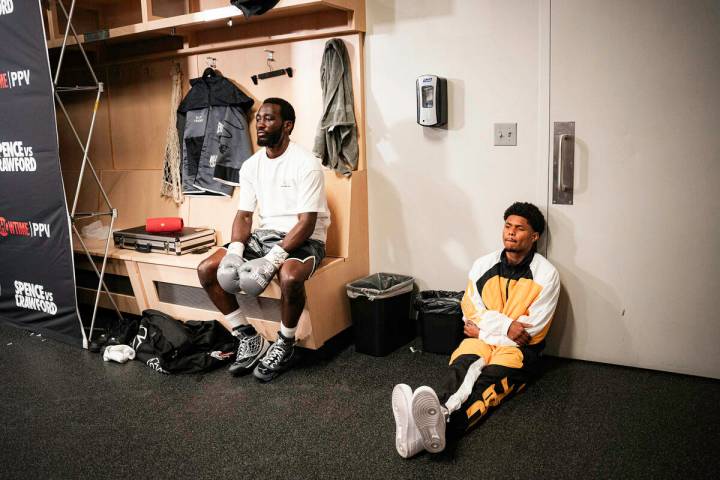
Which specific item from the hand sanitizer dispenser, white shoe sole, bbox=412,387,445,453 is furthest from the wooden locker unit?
white shoe sole, bbox=412,387,445,453

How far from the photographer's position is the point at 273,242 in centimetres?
330

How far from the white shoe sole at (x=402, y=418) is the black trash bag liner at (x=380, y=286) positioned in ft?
3.06

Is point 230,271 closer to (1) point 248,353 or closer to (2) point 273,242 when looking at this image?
(2) point 273,242

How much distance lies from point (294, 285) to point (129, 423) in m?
0.97

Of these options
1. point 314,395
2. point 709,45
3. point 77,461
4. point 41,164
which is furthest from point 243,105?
point 709,45

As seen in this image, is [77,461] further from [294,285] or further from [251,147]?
[251,147]

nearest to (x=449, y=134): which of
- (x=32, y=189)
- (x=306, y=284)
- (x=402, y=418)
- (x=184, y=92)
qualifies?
(x=306, y=284)

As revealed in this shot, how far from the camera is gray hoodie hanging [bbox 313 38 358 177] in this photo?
3.45 meters

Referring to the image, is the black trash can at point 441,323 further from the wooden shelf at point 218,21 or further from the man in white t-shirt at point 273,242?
the wooden shelf at point 218,21

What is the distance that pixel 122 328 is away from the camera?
12.0 feet

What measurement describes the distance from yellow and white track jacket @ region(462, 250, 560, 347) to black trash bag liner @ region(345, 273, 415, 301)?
0.44m

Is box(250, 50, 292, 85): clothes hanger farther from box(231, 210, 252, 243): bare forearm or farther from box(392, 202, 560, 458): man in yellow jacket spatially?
box(392, 202, 560, 458): man in yellow jacket

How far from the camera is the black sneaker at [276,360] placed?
9.96ft

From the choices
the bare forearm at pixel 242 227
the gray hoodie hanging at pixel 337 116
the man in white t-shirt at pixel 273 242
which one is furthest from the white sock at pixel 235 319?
the gray hoodie hanging at pixel 337 116
